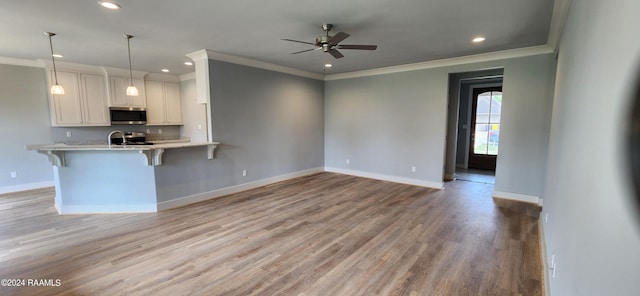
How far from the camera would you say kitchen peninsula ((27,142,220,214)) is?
3832mm

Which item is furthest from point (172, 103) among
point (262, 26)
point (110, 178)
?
point (262, 26)

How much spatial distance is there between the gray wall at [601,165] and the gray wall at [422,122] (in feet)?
9.46

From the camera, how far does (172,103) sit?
23.2 feet

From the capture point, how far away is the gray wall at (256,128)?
4.63m

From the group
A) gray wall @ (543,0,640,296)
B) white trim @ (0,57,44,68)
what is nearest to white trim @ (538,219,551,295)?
gray wall @ (543,0,640,296)

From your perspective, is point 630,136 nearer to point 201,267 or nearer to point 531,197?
point 201,267

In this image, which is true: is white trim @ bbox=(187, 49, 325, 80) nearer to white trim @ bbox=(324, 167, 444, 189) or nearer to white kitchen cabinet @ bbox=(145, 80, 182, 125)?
white trim @ bbox=(324, 167, 444, 189)

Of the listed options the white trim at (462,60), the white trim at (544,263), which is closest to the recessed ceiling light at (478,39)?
the white trim at (462,60)

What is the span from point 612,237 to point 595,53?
1004 mm

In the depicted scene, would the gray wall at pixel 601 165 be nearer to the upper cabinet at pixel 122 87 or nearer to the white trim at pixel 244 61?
the white trim at pixel 244 61

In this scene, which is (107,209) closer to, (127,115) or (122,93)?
(127,115)

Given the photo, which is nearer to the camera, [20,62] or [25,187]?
[20,62]

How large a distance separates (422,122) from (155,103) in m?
6.42

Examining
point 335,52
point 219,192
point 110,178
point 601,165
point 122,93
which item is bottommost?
point 219,192
